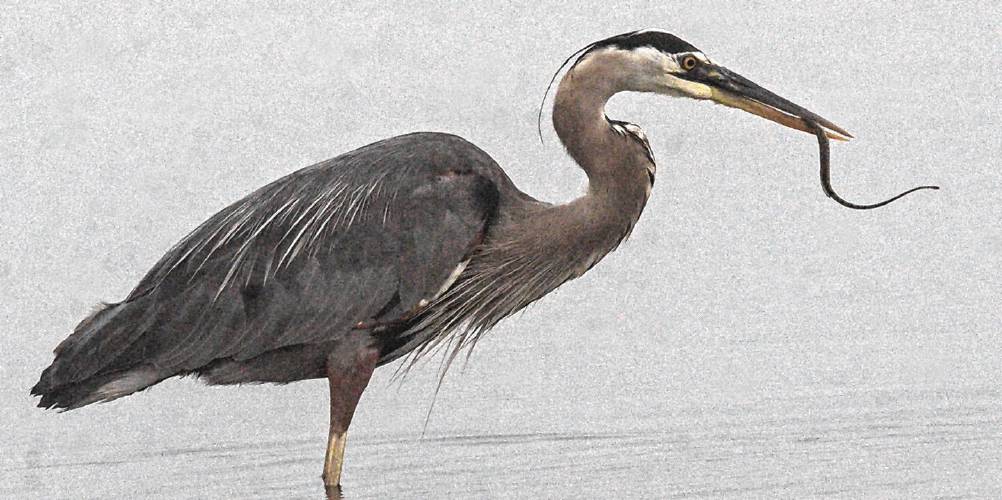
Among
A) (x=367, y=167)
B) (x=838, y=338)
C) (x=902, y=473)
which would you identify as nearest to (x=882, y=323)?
(x=838, y=338)

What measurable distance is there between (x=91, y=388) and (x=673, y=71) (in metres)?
2.68

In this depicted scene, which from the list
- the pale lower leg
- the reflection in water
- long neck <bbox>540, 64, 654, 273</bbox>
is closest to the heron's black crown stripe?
long neck <bbox>540, 64, 654, 273</bbox>

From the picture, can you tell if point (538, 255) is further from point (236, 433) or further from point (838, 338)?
point (838, 338)

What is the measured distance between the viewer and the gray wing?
8141mm

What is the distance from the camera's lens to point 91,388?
27.0ft

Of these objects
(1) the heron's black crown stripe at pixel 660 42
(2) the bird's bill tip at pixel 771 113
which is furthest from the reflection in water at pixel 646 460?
(1) the heron's black crown stripe at pixel 660 42

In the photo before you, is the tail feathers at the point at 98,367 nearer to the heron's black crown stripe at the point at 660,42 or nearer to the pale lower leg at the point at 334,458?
the pale lower leg at the point at 334,458

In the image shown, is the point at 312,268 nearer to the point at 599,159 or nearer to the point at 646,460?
the point at 599,159

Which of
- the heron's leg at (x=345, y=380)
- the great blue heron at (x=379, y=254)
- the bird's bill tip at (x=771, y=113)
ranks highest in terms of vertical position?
the bird's bill tip at (x=771, y=113)

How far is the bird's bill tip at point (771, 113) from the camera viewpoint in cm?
803

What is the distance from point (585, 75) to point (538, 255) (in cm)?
77

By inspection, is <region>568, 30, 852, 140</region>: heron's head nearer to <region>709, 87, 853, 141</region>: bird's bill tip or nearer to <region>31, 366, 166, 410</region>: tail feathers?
<region>709, 87, 853, 141</region>: bird's bill tip

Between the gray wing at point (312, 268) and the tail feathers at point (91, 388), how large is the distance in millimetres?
30

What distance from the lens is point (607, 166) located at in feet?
26.7
